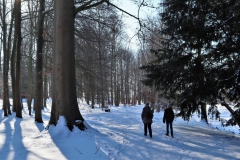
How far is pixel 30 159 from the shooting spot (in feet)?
20.3

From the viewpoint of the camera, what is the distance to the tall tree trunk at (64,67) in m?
9.84

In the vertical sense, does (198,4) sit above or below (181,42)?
above

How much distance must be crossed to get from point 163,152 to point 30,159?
3844 mm

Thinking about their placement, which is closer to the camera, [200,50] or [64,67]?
[64,67]

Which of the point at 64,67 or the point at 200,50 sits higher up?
the point at 200,50

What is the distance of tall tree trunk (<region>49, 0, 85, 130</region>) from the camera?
9.84 meters

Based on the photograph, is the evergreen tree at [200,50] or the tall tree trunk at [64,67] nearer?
the tall tree trunk at [64,67]

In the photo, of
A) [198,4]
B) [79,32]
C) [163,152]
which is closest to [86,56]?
[79,32]

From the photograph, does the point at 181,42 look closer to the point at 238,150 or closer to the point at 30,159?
the point at 238,150

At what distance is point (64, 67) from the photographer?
986 centimetres

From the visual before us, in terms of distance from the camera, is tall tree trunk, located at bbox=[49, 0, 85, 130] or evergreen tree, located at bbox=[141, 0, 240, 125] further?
evergreen tree, located at bbox=[141, 0, 240, 125]

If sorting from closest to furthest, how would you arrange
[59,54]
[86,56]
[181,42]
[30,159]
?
[30,159] → [59,54] → [181,42] → [86,56]

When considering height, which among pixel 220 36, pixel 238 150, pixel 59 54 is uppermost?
pixel 220 36

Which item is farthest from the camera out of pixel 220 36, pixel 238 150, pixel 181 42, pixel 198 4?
pixel 181 42
